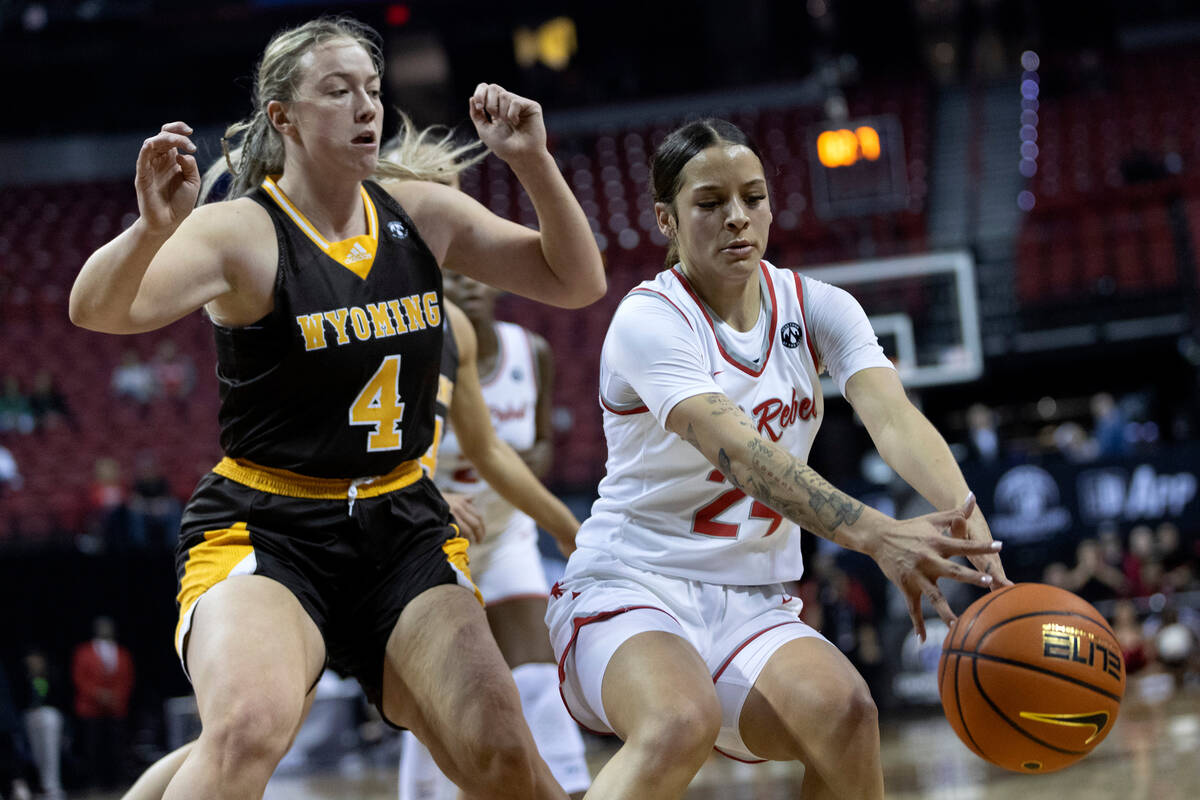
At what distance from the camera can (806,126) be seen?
766 inches

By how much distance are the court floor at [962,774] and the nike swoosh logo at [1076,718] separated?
3028mm

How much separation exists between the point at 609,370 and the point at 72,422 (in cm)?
1203

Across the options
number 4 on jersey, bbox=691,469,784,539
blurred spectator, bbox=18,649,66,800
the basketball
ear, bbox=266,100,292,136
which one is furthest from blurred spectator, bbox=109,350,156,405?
the basketball

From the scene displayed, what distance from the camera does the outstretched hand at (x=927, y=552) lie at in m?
2.52

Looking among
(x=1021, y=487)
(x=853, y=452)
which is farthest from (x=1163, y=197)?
(x=1021, y=487)

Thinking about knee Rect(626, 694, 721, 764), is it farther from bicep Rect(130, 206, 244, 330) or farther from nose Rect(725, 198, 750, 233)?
bicep Rect(130, 206, 244, 330)

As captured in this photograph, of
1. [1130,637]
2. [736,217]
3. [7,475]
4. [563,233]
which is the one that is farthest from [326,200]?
[7,475]

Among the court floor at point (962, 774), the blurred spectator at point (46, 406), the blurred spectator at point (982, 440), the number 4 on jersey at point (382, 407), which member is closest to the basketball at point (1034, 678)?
the number 4 on jersey at point (382, 407)

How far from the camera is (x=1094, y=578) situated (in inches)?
439

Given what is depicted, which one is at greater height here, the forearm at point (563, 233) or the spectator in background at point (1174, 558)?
the forearm at point (563, 233)

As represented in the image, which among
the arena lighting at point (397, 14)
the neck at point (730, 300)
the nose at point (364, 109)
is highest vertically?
the arena lighting at point (397, 14)

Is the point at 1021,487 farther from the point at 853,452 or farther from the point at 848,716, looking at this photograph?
the point at 848,716

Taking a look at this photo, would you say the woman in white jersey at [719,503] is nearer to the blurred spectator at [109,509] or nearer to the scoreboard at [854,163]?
the blurred spectator at [109,509]

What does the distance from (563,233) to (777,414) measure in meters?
0.70
